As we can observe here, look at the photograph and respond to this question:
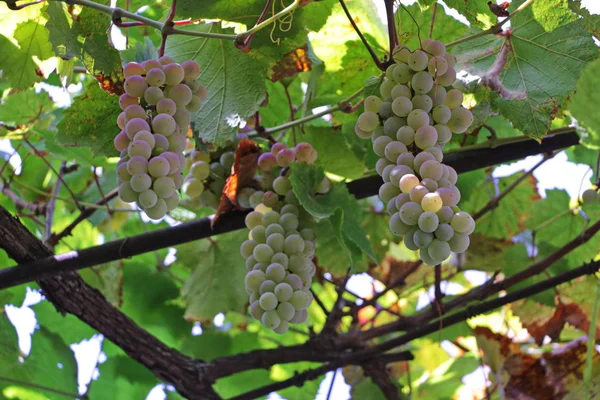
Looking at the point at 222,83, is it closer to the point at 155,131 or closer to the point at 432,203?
the point at 155,131

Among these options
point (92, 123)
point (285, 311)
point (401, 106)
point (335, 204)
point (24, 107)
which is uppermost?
point (24, 107)

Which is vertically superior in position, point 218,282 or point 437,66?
point 218,282

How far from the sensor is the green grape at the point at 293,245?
3.45ft

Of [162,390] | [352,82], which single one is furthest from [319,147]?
[162,390]

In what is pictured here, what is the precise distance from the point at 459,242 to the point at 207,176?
71 cm

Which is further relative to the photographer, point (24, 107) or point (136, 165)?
point (24, 107)

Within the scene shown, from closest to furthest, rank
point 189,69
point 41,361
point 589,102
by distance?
point 589,102
point 189,69
point 41,361

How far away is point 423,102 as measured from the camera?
0.83m

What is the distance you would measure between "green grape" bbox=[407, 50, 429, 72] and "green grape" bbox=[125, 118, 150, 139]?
1.12 feet

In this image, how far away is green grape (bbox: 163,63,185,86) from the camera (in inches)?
33.6

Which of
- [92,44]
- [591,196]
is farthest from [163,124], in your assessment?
[591,196]

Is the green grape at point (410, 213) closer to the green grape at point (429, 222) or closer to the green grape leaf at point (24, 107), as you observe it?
the green grape at point (429, 222)

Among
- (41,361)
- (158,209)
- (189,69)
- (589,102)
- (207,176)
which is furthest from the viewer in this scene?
(41,361)

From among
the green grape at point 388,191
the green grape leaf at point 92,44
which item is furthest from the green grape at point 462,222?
the green grape leaf at point 92,44
